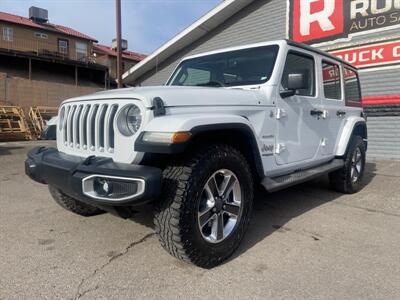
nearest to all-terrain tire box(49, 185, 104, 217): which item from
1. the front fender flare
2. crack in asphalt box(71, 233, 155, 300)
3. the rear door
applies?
crack in asphalt box(71, 233, 155, 300)

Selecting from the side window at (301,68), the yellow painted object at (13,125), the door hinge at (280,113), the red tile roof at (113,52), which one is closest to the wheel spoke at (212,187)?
the door hinge at (280,113)

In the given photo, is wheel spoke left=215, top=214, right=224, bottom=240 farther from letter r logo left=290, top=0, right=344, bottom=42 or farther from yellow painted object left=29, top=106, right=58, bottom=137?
yellow painted object left=29, top=106, right=58, bottom=137

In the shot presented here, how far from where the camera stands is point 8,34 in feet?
100.0

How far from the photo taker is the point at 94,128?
3.12m

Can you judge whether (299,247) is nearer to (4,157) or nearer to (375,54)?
(375,54)

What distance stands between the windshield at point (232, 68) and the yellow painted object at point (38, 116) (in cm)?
1411

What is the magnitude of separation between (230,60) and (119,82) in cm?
1140

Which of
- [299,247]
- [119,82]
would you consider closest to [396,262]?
[299,247]

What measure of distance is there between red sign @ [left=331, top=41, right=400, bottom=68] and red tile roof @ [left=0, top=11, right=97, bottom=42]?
95.2 feet

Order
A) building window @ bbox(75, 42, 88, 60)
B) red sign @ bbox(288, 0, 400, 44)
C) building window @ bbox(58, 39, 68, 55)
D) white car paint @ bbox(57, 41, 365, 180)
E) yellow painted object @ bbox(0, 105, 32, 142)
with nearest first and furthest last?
white car paint @ bbox(57, 41, 365, 180) → red sign @ bbox(288, 0, 400, 44) → yellow painted object @ bbox(0, 105, 32, 142) → building window @ bbox(58, 39, 68, 55) → building window @ bbox(75, 42, 88, 60)

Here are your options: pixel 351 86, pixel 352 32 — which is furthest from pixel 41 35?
pixel 351 86

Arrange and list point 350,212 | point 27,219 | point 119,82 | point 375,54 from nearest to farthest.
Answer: point 27,219 → point 350,212 → point 375,54 → point 119,82

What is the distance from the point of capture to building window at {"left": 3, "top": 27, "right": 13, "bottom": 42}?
1190 inches

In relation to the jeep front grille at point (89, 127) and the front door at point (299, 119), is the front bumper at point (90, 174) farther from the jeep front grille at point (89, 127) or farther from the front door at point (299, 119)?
the front door at point (299, 119)
